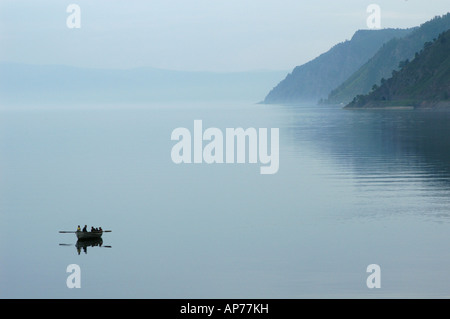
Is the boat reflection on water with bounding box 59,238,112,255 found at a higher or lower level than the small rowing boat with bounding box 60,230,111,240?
lower

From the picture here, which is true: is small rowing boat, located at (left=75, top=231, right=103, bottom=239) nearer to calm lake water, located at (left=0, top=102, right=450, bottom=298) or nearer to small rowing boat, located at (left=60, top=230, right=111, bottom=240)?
small rowing boat, located at (left=60, top=230, right=111, bottom=240)

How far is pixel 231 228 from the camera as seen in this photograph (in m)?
46.4

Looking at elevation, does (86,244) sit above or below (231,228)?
below

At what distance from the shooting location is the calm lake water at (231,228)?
3384 cm

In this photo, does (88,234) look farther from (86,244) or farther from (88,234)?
(86,244)

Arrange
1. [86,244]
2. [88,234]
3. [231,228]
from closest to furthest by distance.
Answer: [86,244] → [88,234] → [231,228]

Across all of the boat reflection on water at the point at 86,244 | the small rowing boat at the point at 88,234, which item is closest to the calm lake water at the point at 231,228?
the boat reflection on water at the point at 86,244

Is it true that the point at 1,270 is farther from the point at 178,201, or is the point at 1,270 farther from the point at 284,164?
the point at 284,164

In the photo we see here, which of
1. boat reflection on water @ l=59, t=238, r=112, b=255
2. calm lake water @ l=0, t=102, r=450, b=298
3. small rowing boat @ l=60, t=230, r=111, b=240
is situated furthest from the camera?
small rowing boat @ l=60, t=230, r=111, b=240

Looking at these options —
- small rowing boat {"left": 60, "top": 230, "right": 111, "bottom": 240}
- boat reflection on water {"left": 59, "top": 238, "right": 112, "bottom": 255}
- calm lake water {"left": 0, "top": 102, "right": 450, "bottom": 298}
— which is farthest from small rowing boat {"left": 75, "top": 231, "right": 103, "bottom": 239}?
calm lake water {"left": 0, "top": 102, "right": 450, "bottom": 298}

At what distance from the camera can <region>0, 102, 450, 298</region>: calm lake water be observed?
3384 cm

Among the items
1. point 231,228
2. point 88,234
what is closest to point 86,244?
point 88,234

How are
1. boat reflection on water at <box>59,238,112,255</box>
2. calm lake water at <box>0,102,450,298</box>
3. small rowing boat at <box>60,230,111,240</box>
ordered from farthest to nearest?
small rowing boat at <box>60,230,111,240</box> < boat reflection on water at <box>59,238,112,255</box> < calm lake water at <box>0,102,450,298</box>

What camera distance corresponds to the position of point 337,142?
116500 millimetres
